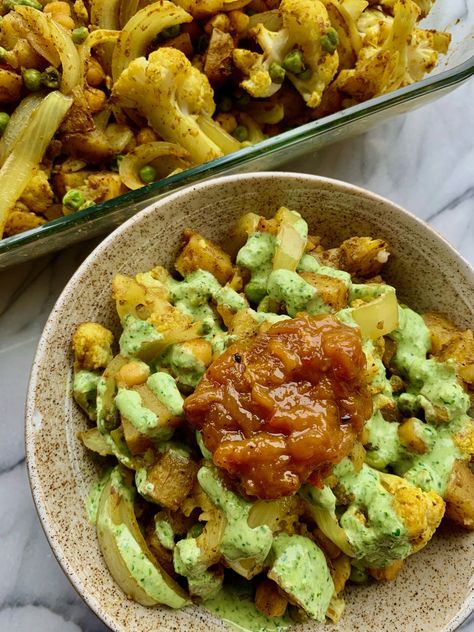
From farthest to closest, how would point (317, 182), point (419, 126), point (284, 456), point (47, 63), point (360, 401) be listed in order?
point (419, 126)
point (47, 63)
point (317, 182)
point (360, 401)
point (284, 456)

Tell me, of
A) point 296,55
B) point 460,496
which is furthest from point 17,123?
point 460,496

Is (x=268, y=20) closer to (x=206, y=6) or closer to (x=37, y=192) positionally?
(x=206, y=6)

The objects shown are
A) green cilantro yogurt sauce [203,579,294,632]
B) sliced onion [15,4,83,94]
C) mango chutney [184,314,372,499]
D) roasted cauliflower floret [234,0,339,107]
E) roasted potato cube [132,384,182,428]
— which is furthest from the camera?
roasted cauliflower floret [234,0,339,107]

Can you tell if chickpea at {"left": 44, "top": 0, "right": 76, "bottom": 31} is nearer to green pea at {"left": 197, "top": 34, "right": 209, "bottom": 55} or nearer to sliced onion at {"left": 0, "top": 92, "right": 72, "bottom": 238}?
sliced onion at {"left": 0, "top": 92, "right": 72, "bottom": 238}

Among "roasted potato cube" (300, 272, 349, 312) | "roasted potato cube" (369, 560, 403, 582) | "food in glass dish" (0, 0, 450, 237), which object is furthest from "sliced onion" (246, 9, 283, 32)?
"roasted potato cube" (369, 560, 403, 582)

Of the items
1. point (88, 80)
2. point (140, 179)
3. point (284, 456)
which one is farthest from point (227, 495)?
point (88, 80)

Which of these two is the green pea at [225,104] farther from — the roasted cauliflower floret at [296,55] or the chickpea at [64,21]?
the chickpea at [64,21]

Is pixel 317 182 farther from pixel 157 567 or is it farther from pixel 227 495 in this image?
pixel 157 567
